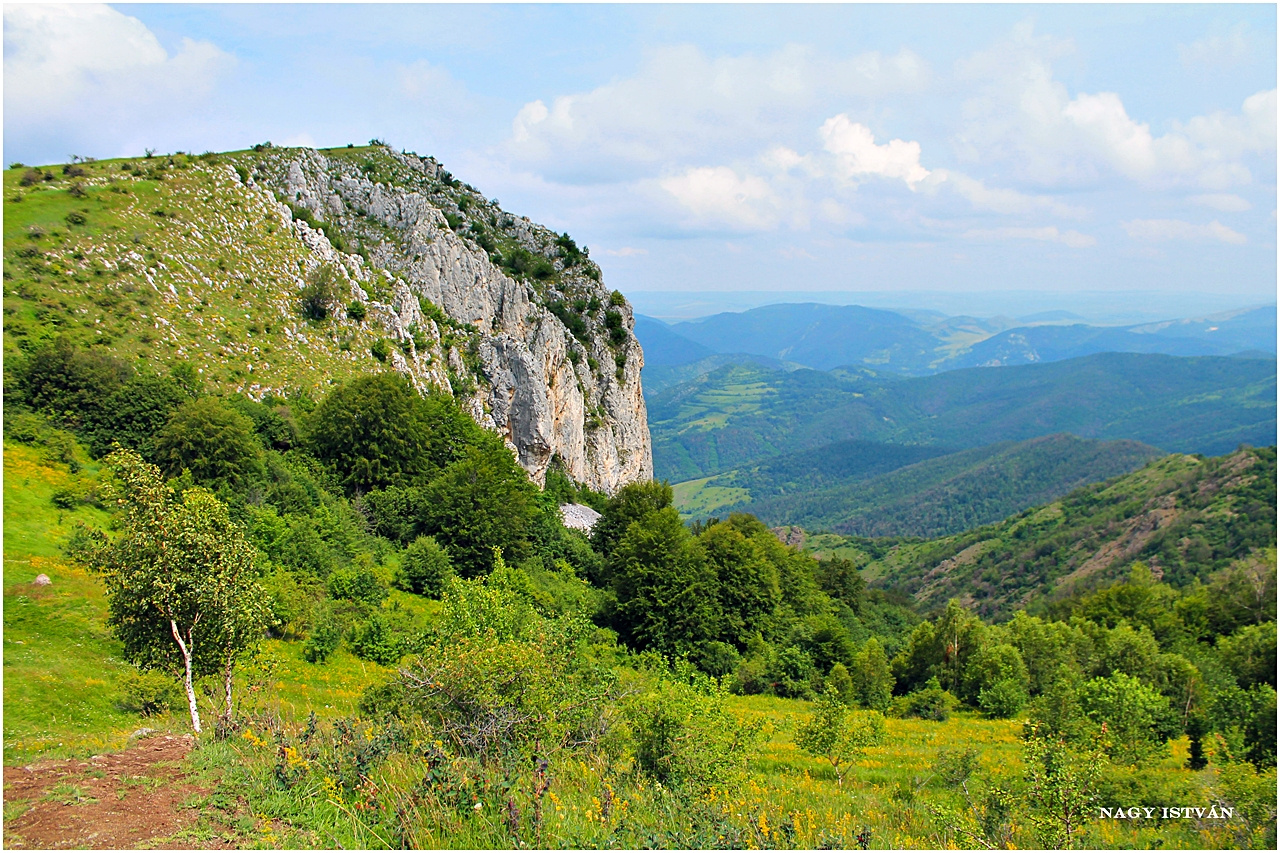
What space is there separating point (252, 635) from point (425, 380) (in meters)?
39.4

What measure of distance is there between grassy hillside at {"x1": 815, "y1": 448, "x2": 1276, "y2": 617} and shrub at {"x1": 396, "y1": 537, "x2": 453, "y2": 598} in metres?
81.0

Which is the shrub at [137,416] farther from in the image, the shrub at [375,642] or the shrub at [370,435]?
the shrub at [375,642]

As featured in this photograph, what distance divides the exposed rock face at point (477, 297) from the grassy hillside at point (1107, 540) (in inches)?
2594

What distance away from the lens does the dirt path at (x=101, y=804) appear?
7016 mm

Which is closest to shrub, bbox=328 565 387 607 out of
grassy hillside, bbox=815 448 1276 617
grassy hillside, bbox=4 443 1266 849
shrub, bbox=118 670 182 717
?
grassy hillside, bbox=4 443 1266 849

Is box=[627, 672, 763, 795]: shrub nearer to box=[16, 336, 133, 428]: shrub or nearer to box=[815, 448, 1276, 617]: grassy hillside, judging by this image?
box=[16, 336, 133, 428]: shrub

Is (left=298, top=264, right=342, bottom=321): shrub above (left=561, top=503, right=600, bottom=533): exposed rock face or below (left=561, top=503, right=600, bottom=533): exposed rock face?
above

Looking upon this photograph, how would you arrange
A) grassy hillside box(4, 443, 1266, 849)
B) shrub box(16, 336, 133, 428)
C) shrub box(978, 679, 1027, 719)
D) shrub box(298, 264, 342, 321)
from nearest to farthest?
1. grassy hillside box(4, 443, 1266, 849)
2. shrub box(16, 336, 133, 428)
3. shrub box(978, 679, 1027, 719)
4. shrub box(298, 264, 342, 321)

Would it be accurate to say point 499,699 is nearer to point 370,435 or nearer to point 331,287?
point 370,435

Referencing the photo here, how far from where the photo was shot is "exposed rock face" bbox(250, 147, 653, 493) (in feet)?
171

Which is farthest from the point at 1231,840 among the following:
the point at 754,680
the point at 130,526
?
the point at 754,680

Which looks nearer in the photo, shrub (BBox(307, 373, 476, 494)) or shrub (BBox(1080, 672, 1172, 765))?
shrub (BBox(1080, 672, 1172, 765))

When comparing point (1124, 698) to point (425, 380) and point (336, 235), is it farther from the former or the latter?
point (336, 235)

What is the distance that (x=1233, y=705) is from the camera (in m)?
20.8
